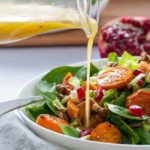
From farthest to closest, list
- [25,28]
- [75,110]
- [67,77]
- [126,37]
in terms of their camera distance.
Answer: [126,37], [67,77], [25,28], [75,110]

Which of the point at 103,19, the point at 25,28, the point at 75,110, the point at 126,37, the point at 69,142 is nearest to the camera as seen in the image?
the point at 69,142

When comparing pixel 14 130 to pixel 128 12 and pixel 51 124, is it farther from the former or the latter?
pixel 128 12

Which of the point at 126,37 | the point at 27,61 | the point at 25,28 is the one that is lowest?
the point at 27,61

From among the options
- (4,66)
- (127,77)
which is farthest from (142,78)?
(4,66)

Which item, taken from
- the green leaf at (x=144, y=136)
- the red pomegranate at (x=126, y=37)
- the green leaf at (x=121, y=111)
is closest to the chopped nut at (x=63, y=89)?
the green leaf at (x=121, y=111)

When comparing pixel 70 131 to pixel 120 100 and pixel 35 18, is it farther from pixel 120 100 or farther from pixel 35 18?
pixel 35 18

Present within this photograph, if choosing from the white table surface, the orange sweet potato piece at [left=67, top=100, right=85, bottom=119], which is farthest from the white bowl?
the white table surface

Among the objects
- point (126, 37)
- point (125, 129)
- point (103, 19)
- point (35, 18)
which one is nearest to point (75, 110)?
point (125, 129)

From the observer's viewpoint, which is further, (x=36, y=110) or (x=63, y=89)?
(x=63, y=89)

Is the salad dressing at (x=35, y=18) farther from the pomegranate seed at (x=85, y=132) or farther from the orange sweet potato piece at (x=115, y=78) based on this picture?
the pomegranate seed at (x=85, y=132)
